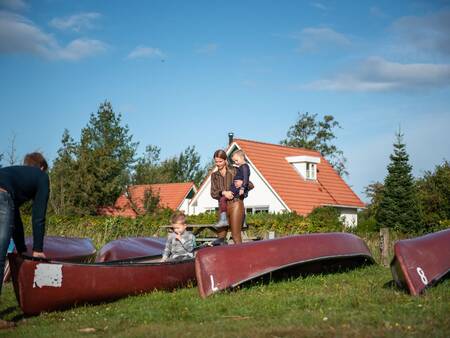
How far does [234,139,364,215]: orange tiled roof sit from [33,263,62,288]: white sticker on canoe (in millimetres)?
27044

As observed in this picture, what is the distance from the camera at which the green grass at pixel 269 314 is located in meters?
5.60

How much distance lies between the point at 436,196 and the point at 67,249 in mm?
21023

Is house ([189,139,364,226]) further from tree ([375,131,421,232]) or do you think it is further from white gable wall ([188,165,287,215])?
tree ([375,131,421,232])

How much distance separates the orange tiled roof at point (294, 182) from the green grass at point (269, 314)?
26.5 metres

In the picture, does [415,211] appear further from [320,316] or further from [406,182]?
[320,316]

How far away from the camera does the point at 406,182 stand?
32094 millimetres

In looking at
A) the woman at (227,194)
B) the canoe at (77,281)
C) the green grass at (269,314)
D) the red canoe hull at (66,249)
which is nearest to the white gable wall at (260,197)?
the red canoe hull at (66,249)

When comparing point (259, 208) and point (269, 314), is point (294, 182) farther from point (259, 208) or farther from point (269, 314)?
point (269, 314)

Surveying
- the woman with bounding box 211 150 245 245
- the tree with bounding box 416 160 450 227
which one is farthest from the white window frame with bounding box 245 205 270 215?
the woman with bounding box 211 150 245 245

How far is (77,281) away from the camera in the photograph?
25.7ft

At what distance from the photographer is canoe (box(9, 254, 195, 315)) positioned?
293 inches

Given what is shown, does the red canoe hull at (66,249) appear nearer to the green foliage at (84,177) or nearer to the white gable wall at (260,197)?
the green foliage at (84,177)

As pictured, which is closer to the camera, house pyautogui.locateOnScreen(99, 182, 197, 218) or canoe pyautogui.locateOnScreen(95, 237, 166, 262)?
canoe pyautogui.locateOnScreen(95, 237, 166, 262)

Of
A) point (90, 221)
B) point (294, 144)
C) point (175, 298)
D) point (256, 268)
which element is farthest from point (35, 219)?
point (294, 144)
